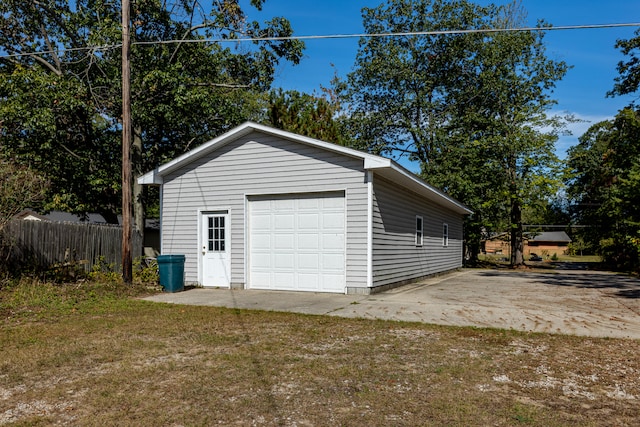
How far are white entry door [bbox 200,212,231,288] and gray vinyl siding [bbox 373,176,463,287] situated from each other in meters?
4.05

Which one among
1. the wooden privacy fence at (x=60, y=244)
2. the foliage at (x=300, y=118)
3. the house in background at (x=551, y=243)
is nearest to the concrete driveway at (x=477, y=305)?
the wooden privacy fence at (x=60, y=244)

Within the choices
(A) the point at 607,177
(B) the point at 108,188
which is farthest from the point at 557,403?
(A) the point at 607,177

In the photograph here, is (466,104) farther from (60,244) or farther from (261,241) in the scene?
(60,244)

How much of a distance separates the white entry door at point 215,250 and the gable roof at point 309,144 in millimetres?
1713

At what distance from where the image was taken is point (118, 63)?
17.1m

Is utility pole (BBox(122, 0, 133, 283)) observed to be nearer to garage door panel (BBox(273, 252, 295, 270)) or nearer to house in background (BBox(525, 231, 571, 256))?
garage door panel (BBox(273, 252, 295, 270))

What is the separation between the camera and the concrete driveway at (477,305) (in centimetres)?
714

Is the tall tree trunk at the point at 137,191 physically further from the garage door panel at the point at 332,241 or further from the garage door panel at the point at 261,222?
the garage door panel at the point at 332,241

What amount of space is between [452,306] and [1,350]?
7.25m

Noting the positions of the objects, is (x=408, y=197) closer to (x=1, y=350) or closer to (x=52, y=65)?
(x=1, y=350)

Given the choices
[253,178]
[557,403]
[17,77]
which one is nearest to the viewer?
[557,403]

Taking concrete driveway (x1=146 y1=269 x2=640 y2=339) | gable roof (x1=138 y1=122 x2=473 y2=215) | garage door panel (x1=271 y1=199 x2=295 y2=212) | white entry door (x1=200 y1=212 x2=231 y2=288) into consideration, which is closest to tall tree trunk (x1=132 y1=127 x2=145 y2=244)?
gable roof (x1=138 y1=122 x2=473 y2=215)

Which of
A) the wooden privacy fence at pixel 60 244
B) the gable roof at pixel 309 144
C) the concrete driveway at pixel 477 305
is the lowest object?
the concrete driveway at pixel 477 305

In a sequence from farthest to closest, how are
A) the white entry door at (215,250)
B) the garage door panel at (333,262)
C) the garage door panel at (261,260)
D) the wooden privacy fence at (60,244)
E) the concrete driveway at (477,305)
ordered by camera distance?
1. the white entry door at (215,250)
2. the garage door panel at (261,260)
3. the garage door panel at (333,262)
4. the wooden privacy fence at (60,244)
5. the concrete driveway at (477,305)
